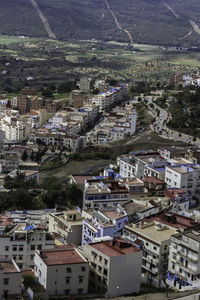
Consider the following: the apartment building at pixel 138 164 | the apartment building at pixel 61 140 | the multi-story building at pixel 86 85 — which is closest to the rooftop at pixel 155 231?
the apartment building at pixel 138 164

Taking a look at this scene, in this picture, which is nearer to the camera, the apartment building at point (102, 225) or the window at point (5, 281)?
the window at point (5, 281)

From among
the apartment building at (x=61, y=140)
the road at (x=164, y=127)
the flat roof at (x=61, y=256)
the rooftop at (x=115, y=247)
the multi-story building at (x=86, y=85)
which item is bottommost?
the apartment building at (x=61, y=140)

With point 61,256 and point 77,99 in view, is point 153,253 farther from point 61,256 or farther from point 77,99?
point 77,99

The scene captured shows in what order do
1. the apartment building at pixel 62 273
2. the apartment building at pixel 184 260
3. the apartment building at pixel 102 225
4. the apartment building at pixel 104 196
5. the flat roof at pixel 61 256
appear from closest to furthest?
the apartment building at pixel 62 273, the flat roof at pixel 61 256, the apartment building at pixel 184 260, the apartment building at pixel 102 225, the apartment building at pixel 104 196

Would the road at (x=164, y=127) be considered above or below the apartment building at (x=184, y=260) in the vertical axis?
Result: below

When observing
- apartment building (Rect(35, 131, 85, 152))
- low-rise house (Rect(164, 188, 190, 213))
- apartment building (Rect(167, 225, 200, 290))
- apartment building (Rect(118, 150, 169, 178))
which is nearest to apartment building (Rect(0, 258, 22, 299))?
apartment building (Rect(167, 225, 200, 290))

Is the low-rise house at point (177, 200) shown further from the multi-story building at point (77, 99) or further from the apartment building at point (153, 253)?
the multi-story building at point (77, 99)
